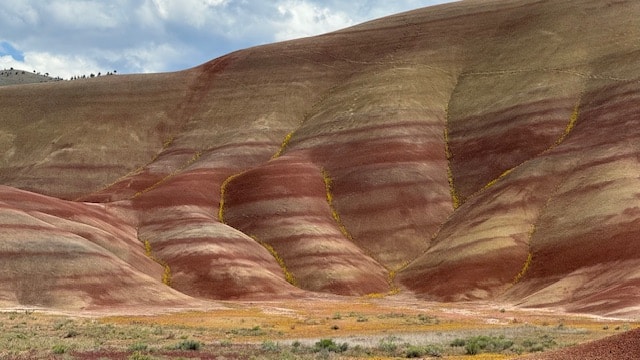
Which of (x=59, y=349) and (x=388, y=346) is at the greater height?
(x=388, y=346)

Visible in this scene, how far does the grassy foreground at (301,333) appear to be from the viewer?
104ft

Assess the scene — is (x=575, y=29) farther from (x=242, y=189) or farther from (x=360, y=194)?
(x=242, y=189)

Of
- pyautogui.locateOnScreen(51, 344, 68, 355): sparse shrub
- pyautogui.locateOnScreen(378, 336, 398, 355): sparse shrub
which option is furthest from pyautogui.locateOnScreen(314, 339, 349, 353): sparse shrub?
pyautogui.locateOnScreen(51, 344, 68, 355): sparse shrub

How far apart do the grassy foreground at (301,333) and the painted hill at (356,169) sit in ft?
34.3

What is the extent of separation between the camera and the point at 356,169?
345 feet

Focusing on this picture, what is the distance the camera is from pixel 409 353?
3098 centimetres

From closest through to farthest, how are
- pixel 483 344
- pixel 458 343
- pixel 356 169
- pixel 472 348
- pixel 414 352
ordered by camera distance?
pixel 414 352 → pixel 472 348 → pixel 483 344 → pixel 458 343 → pixel 356 169

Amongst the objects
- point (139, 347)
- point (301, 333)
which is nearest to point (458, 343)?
point (301, 333)

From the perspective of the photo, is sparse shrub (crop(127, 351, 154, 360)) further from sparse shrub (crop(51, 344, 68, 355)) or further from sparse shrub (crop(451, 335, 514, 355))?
sparse shrub (crop(451, 335, 514, 355))

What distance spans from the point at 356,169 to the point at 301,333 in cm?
6123

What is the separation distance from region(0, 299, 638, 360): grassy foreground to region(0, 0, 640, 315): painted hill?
1045 centimetres

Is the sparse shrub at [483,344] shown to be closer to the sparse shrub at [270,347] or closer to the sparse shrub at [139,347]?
the sparse shrub at [270,347]

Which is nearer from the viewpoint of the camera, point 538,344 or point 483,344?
point 538,344

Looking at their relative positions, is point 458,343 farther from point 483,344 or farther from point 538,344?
point 538,344
